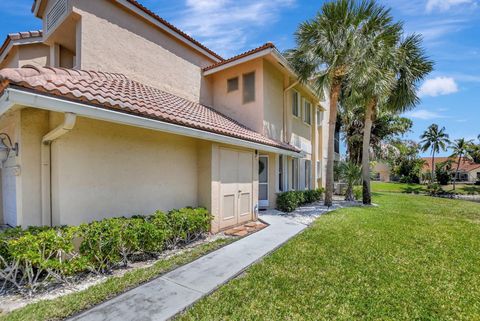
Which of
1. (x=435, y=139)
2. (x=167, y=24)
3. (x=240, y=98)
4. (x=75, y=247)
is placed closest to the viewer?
(x=75, y=247)

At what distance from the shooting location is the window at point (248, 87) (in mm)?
13230

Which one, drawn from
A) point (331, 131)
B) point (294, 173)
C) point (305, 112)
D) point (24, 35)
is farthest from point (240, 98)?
→ point (24, 35)

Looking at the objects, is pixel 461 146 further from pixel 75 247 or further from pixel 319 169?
pixel 75 247

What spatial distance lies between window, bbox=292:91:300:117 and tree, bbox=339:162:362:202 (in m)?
6.49

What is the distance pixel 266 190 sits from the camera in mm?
13703

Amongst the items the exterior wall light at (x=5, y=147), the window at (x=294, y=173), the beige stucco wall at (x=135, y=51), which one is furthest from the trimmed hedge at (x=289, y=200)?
the exterior wall light at (x=5, y=147)

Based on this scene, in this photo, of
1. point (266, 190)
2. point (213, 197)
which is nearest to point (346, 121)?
point (266, 190)

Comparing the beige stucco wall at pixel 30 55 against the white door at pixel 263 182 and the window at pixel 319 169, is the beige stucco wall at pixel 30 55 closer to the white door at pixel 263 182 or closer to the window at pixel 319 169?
the white door at pixel 263 182

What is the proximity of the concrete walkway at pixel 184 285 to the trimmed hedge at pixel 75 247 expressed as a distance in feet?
4.23

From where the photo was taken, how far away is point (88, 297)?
4414 mm

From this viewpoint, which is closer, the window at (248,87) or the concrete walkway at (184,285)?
the concrete walkway at (184,285)

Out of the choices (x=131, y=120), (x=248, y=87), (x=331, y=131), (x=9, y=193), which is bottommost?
(x=9, y=193)

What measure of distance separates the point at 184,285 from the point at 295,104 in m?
14.3

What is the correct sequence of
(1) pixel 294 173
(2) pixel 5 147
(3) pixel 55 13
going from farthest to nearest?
(1) pixel 294 173, (3) pixel 55 13, (2) pixel 5 147
